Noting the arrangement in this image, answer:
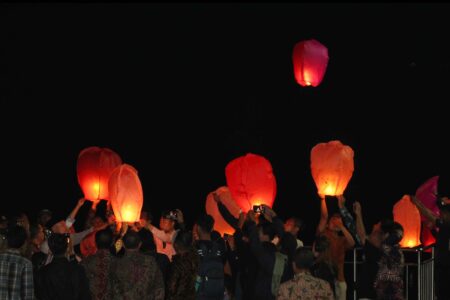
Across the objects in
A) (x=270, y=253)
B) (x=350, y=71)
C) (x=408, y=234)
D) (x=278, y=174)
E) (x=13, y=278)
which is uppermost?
(x=350, y=71)

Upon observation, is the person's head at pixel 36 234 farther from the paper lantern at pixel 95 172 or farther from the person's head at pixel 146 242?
the paper lantern at pixel 95 172

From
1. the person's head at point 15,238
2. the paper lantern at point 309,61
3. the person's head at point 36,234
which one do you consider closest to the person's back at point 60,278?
the person's head at point 15,238

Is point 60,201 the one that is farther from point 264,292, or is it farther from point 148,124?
point 264,292

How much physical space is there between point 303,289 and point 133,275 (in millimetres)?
1871

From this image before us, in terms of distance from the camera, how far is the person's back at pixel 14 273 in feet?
29.5

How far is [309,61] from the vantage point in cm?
1530

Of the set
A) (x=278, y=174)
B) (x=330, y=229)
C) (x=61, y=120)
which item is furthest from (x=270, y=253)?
(x=278, y=174)

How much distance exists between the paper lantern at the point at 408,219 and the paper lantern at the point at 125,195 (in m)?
4.19

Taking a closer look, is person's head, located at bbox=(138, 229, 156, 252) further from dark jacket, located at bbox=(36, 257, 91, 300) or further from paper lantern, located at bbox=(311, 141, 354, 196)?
paper lantern, located at bbox=(311, 141, 354, 196)

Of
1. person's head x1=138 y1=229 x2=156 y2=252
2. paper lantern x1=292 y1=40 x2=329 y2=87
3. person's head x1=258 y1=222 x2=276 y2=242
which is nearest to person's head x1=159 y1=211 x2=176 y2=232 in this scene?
person's head x1=138 y1=229 x2=156 y2=252

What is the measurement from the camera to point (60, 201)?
748 inches

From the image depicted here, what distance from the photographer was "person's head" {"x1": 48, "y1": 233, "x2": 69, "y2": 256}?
931 cm

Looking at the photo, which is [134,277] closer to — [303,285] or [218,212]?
[303,285]

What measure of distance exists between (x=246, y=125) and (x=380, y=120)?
2695 millimetres
